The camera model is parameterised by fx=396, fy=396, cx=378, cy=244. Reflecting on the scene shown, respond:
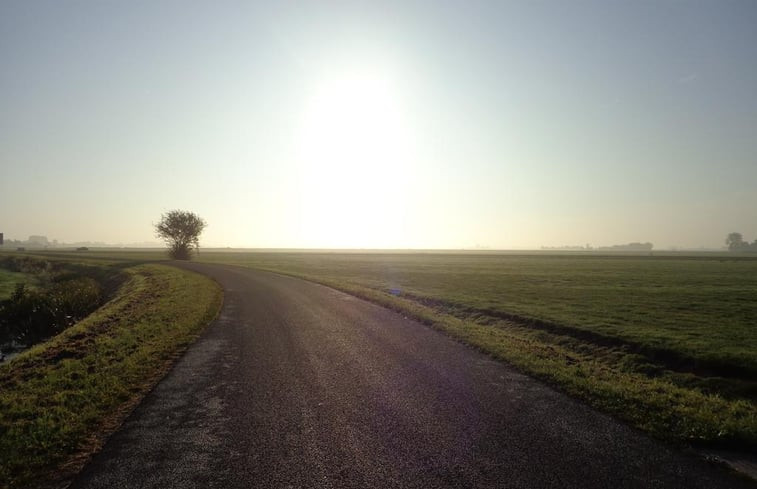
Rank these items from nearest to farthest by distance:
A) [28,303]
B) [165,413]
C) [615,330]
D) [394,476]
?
[394,476] → [165,413] → [615,330] → [28,303]

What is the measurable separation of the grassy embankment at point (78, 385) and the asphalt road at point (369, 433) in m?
0.53

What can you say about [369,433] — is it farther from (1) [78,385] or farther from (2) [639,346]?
(2) [639,346]

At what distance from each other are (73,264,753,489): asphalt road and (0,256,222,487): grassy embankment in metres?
0.53

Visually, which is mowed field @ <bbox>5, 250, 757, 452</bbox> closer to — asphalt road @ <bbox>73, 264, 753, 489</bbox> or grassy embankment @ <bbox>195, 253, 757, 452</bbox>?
grassy embankment @ <bbox>195, 253, 757, 452</bbox>

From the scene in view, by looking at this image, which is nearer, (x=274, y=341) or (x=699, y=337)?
(x=274, y=341)

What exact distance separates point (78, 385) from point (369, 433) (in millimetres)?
7368

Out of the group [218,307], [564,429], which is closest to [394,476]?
[564,429]

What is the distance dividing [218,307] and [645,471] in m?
19.6

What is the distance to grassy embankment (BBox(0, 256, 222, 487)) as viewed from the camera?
19.8 feet

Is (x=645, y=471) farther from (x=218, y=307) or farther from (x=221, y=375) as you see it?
(x=218, y=307)

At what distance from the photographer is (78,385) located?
366 inches

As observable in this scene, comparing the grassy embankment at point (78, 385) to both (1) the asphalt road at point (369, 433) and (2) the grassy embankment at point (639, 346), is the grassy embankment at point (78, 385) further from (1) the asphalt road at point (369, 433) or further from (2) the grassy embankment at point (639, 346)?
(2) the grassy embankment at point (639, 346)

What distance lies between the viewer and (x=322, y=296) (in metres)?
25.9

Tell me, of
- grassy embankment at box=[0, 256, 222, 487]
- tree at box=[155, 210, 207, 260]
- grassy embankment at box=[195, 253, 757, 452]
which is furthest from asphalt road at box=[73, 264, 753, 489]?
tree at box=[155, 210, 207, 260]
